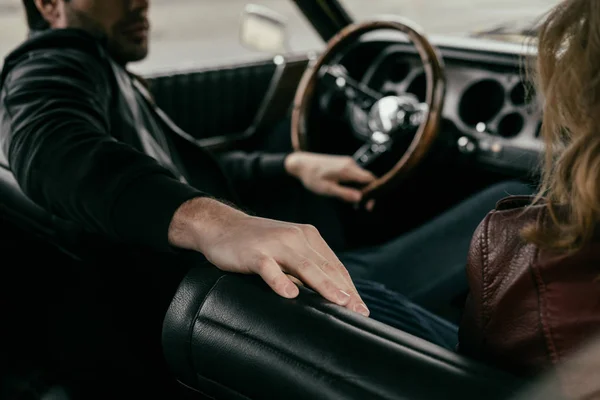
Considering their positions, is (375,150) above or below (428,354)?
below

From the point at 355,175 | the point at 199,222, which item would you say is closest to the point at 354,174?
the point at 355,175

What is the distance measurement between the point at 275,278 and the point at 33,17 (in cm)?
157

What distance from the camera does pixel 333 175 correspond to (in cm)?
243

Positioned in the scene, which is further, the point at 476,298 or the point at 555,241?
the point at 476,298

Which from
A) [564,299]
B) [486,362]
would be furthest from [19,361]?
[564,299]

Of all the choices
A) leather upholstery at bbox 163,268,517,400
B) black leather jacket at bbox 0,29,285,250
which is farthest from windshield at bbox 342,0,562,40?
leather upholstery at bbox 163,268,517,400

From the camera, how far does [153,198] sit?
132 cm

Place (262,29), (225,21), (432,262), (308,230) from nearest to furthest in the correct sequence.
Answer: (308,230) → (432,262) → (262,29) → (225,21)

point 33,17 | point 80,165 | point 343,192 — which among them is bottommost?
point 343,192

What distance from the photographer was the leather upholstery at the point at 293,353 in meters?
0.87

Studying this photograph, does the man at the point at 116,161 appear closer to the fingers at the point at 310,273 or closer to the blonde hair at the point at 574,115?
the fingers at the point at 310,273

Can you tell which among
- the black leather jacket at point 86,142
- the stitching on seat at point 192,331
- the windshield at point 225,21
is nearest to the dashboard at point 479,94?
the black leather jacket at point 86,142

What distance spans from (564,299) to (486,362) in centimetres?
17

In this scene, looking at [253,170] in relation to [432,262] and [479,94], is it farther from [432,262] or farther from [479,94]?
[479,94]
